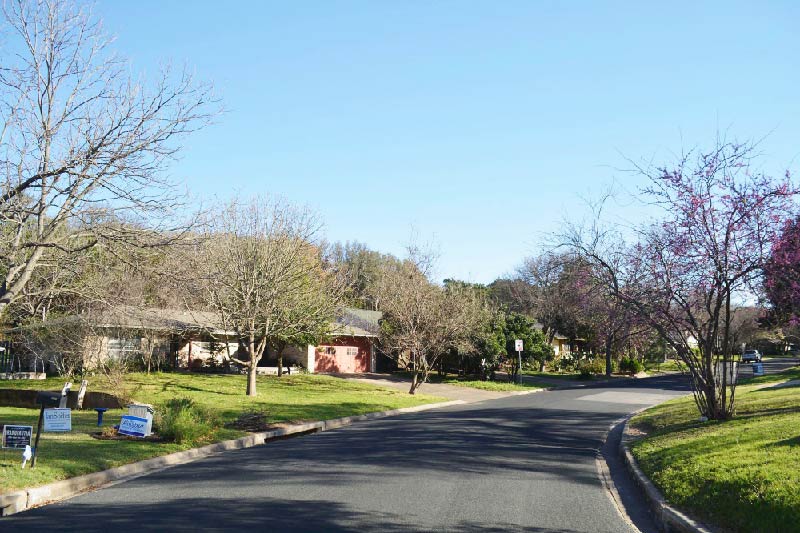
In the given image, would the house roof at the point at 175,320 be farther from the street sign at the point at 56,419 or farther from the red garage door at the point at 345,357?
the street sign at the point at 56,419

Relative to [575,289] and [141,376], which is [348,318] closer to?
[141,376]

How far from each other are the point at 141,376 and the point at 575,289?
70.3 ft

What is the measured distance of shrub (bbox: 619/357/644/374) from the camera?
55312mm

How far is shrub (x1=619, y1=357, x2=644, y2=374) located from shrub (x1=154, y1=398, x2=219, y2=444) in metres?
45.3

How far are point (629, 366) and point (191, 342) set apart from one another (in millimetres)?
33946

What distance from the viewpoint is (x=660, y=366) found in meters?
65.4

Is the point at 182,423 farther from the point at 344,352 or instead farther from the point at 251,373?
the point at 344,352

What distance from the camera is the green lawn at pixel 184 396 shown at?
11016 mm

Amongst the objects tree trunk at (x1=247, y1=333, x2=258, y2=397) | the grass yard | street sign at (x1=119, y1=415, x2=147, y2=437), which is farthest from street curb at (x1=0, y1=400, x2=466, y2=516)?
the grass yard

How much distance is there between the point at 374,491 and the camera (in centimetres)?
977

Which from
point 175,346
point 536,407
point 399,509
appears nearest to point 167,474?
point 399,509

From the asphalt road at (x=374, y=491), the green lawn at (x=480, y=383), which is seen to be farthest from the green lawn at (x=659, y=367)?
the asphalt road at (x=374, y=491)

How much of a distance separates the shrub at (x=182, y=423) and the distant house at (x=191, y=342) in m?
6.49

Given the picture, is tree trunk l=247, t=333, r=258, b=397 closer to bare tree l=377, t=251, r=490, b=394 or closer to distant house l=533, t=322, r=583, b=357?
bare tree l=377, t=251, r=490, b=394
